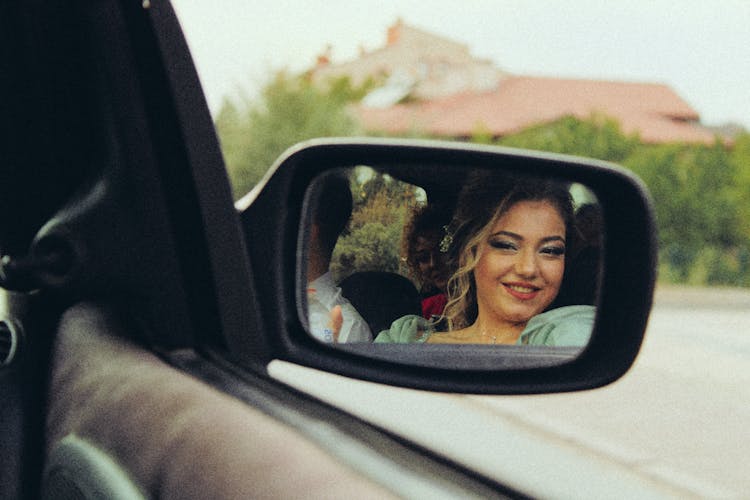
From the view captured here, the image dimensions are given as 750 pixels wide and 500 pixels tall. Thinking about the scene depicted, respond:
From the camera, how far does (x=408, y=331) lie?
120cm

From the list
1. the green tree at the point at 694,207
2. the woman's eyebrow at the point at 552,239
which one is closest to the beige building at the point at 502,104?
the green tree at the point at 694,207

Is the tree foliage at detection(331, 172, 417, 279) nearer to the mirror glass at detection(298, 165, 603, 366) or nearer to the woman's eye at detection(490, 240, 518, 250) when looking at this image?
the mirror glass at detection(298, 165, 603, 366)

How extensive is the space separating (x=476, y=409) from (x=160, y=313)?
155 inches

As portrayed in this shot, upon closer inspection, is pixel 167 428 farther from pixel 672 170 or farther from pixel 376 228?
pixel 672 170

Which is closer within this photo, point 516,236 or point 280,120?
point 516,236

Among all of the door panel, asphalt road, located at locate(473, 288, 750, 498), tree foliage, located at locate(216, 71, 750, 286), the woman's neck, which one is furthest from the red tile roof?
the woman's neck

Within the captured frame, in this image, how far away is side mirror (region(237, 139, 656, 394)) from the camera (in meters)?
1.16

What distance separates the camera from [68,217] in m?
1.39

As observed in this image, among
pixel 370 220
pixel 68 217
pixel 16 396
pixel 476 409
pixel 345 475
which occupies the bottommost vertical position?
pixel 476 409

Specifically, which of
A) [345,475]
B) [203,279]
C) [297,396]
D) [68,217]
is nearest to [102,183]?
[68,217]

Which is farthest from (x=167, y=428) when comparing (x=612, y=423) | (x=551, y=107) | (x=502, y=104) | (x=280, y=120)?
(x=551, y=107)

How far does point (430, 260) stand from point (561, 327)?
200mm

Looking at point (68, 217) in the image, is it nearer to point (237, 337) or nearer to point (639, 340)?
point (237, 337)

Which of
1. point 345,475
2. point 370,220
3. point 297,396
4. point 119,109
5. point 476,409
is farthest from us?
point 476,409
